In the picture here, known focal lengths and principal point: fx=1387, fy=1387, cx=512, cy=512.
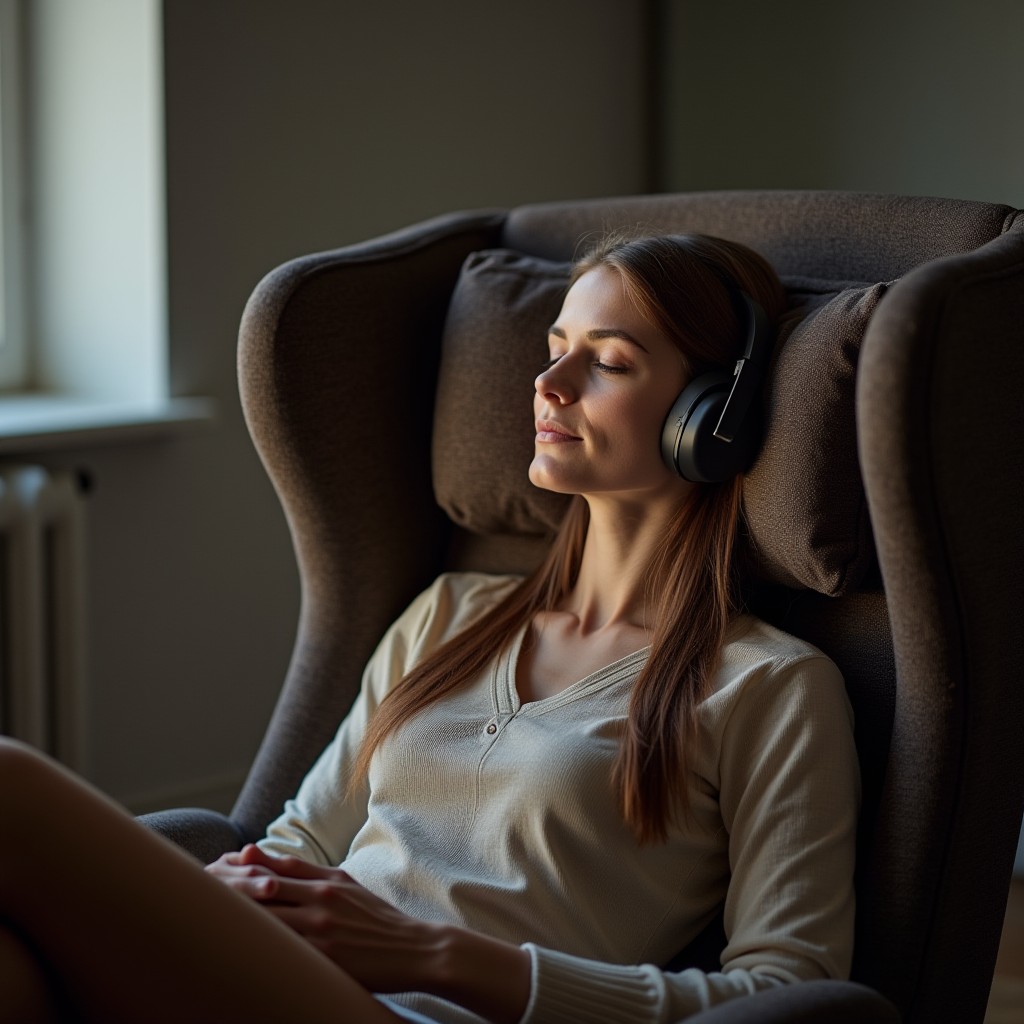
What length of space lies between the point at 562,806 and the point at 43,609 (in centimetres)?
126

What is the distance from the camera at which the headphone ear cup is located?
48.8 inches

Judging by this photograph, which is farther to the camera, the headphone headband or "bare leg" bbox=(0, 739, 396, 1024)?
the headphone headband

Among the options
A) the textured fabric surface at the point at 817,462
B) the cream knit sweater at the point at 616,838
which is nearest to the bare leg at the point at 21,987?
the cream knit sweater at the point at 616,838

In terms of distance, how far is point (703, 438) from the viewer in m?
1.24

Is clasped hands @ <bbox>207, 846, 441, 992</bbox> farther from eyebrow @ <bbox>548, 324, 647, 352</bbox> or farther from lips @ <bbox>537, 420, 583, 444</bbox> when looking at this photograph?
eyebrow @ <bbox>548, 324, 647, 352</bbox>

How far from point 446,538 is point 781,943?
68 cm

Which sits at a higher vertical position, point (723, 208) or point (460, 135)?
point (460, 135)

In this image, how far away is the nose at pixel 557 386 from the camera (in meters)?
1.30

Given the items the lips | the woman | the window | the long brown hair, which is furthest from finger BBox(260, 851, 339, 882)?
the window

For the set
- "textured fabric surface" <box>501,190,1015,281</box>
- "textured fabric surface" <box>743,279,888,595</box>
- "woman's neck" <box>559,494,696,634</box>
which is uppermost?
"textured fabric surface" <box>501,190,1015,281</box>

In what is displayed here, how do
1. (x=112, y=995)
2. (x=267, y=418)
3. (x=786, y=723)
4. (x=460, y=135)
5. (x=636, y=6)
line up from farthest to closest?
(x=636, y=6) < (x=460, y=135) < (x=267, y=418) < (x=786, y=723) < (x=112, y=995)

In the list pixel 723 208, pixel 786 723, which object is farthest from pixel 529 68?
pixel 786 723

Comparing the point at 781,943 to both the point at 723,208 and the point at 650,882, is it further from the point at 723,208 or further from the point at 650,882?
the point at 723,208

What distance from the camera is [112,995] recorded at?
3.30ft
